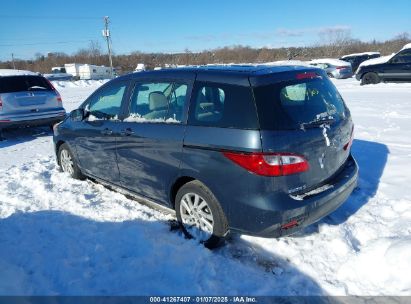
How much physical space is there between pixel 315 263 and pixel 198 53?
88.0 metres

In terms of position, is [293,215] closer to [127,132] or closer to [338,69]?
[127,132]

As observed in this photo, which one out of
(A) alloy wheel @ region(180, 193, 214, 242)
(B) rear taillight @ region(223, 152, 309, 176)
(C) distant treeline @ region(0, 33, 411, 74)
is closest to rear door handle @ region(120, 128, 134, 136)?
(A) alloy wheel @ region(180, 193, 214, 242)

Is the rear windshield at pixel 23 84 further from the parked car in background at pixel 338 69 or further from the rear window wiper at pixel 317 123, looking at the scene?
the parked car in background at pixel 338 69

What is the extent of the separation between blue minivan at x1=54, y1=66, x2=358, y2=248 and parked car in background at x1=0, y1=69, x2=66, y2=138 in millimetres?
5476

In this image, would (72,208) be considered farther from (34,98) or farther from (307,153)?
(34,98)

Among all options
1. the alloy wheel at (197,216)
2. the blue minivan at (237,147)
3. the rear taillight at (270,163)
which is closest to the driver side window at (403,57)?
the blue minivan at (237,147)

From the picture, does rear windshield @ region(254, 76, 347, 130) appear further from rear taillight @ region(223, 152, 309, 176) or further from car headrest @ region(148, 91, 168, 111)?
car headrest @ region(148, 91, 168, 111)

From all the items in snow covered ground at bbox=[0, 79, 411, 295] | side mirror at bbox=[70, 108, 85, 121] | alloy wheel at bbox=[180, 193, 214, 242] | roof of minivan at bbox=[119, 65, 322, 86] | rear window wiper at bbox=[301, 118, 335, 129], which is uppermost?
roof of minivan at bbox=[119, 65, 322, 86]

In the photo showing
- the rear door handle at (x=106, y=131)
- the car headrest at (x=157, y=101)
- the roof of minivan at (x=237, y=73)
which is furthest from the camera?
the rear door handle at (x=106, y=131)

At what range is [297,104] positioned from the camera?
3.40 m

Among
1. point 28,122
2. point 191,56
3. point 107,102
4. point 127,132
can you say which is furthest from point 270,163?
point 191,56

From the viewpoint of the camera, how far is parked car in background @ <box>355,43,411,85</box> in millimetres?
16172

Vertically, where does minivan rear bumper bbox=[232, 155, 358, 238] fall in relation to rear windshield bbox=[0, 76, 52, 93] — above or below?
below

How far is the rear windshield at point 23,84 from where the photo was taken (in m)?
8.78
